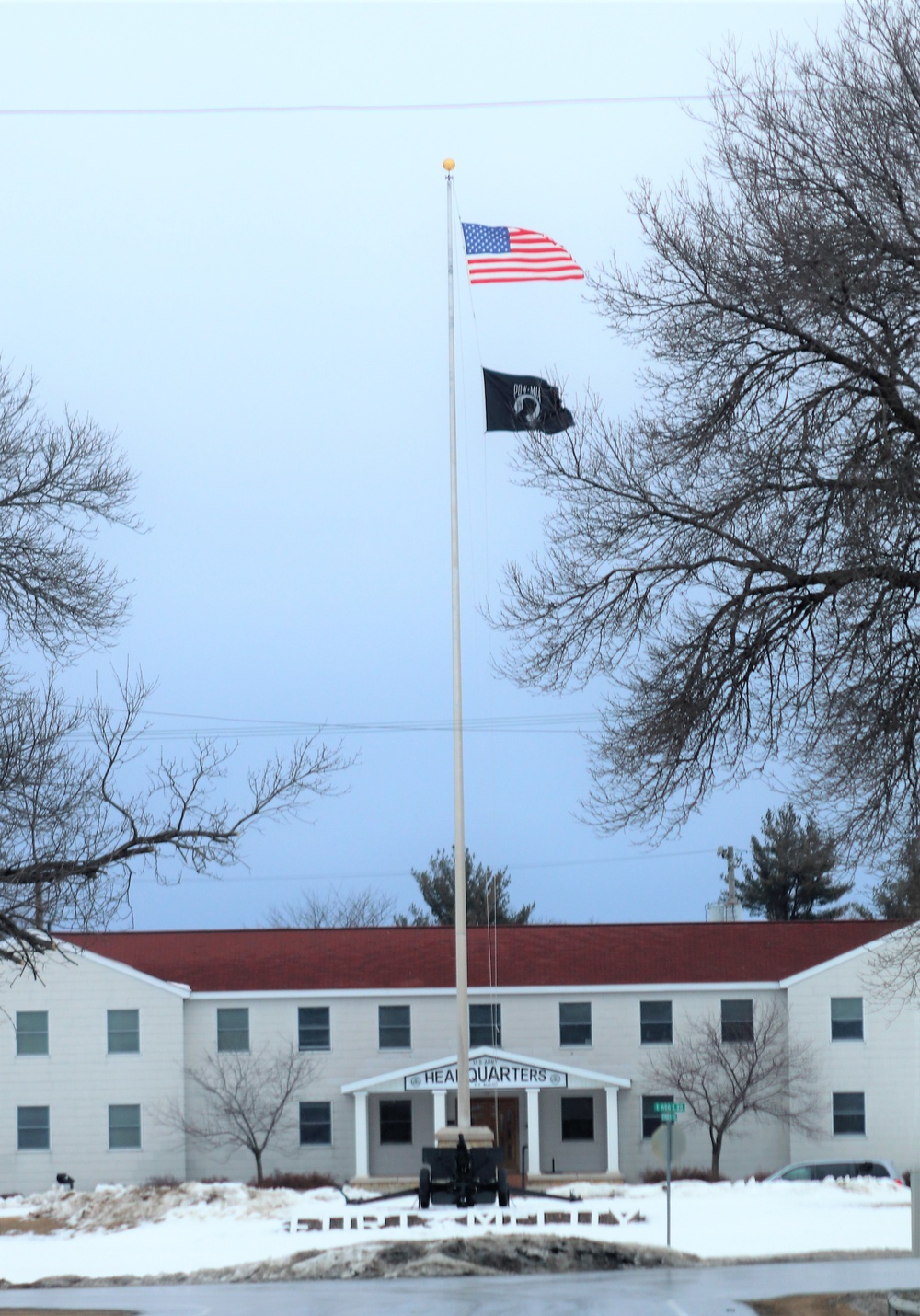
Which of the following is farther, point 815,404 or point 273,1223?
point 273,1223

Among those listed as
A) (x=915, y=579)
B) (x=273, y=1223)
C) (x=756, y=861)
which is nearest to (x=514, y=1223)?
(x=273, y=1223)

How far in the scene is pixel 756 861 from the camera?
251 feet

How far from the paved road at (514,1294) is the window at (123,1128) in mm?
21393

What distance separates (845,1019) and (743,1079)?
13.1 feet

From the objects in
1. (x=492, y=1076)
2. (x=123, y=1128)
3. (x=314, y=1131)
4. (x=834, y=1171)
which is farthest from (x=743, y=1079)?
(x=123, y=1128)

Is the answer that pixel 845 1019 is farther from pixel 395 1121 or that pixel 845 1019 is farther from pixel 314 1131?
pixel 314 1131

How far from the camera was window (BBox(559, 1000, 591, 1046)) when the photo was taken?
46812mm

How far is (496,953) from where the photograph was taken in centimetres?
4884

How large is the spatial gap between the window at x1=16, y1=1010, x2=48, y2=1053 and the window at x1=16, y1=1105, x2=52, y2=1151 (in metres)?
1.49

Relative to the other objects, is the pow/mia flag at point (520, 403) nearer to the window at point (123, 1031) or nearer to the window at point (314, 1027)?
the window at point (314, 1027)

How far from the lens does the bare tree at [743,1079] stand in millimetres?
43844

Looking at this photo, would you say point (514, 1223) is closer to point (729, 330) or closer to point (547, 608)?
point (547, 608)

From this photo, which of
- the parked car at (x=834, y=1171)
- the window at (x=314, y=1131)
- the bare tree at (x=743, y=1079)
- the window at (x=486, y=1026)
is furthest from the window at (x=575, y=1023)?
the parked car at (x=834, y=1171)

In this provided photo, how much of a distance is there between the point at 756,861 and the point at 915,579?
213ft
